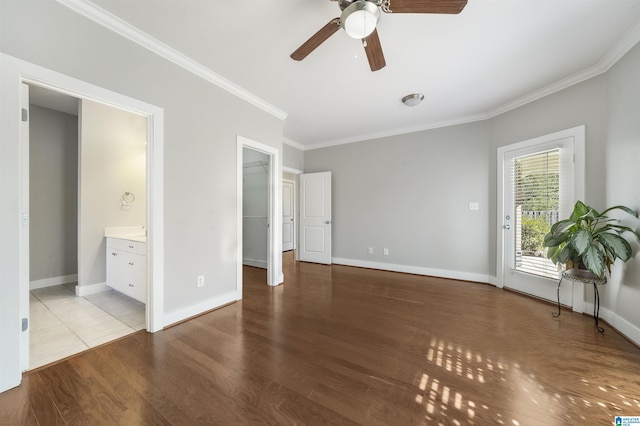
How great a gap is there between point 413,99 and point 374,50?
1599 mm

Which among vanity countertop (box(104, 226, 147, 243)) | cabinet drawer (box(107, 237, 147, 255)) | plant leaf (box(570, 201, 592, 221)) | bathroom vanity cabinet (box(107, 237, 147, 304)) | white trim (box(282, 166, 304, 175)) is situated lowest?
bathroom vanity cabinet (box(107, 237, 147, 304))

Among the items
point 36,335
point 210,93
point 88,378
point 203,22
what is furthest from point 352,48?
point 36,335

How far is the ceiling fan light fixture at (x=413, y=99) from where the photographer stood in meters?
3.03

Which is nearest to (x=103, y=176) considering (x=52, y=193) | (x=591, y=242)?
(x=52, y=193)

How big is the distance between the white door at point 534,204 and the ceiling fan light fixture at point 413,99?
1530 mm

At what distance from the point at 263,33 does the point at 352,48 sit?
808mm

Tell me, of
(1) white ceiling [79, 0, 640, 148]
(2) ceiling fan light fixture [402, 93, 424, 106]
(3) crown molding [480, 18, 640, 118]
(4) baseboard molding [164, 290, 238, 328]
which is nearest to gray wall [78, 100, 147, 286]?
(4) baseboard molding [164, 290, 238, 328]

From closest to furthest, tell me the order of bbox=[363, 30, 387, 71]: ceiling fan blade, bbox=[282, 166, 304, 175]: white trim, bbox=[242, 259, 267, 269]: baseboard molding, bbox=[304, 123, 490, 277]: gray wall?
1. bbox=[363, 30, 387, 71]: ceiling fan blade
2. bbox=[304, 123, 490, 277]: gray wall
3. bbox=[242, 259, 267, 269]: baseboard molding
4. bbox=[282, 166, 304, 175]: white trim

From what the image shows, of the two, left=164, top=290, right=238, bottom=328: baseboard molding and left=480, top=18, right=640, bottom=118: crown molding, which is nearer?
left=480, top=18, right=640, bottom=118: crown molding

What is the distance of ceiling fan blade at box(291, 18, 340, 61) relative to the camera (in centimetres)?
153

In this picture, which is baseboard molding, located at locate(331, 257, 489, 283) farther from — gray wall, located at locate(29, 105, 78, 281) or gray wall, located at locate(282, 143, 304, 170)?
gray wall, located at locate(29, 105, 78, 281)

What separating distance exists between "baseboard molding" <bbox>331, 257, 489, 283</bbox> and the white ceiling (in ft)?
8.60

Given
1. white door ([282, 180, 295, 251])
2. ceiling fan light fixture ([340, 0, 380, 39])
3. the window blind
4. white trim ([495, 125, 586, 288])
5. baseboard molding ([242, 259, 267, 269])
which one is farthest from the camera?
white door ([282, 180, 295, 251])

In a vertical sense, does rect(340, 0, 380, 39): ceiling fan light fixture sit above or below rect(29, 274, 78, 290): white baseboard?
above
